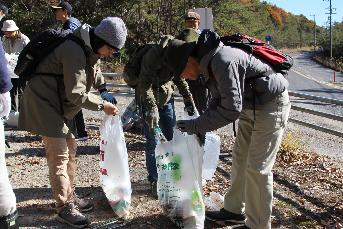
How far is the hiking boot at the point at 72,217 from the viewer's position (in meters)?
3.78

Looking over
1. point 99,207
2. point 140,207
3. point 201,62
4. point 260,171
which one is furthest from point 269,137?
point 99,207

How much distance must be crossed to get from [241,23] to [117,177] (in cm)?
3886

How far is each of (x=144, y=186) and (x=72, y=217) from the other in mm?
1194

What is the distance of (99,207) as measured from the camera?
4.25 m

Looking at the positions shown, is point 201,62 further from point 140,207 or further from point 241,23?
point 241,23

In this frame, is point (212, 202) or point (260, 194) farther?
point (212, 202)

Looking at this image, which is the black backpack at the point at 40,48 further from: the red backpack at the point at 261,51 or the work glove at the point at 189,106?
the work glove at the point at 189,106

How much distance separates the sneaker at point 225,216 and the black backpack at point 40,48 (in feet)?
5.99

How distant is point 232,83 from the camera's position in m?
2.89

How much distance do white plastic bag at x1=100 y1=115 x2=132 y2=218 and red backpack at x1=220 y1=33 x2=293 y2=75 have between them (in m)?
1.26

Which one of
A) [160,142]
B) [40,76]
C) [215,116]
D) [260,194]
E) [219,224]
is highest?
[40,76]

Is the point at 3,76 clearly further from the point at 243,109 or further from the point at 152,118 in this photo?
the point at 243,109

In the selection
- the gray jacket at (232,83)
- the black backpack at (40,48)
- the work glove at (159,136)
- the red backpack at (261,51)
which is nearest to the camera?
the gray jacket at (232,83)

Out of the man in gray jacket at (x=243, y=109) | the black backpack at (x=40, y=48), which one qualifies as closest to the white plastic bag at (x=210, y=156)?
the man in gray jacket at (x=243, y=109)
